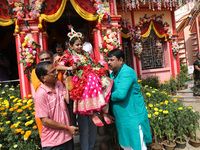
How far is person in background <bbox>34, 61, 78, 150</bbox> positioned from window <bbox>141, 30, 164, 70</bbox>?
748cm

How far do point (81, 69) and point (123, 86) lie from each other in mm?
596

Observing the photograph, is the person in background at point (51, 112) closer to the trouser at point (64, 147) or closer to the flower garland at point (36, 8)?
the trouser at point (64, 147)

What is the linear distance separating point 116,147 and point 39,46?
3.83m

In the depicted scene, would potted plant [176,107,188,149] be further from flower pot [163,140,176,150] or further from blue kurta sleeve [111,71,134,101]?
blue kurta sleeve [111,71,134,101]

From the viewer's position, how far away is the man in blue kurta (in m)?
1.76

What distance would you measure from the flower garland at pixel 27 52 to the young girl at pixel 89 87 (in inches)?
123

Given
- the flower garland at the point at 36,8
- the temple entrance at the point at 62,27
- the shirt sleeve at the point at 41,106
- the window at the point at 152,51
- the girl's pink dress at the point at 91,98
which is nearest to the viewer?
the shirt sleeve at the point at 41,106

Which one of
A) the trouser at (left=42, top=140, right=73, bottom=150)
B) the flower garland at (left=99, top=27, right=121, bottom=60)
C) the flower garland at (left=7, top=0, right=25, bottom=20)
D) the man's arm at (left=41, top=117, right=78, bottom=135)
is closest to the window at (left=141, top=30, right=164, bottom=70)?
the flower garland at (left=99, top=27, right=121, bottom=60)

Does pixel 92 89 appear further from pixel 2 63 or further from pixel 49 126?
pixel 2 63

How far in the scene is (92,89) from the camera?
1.71m

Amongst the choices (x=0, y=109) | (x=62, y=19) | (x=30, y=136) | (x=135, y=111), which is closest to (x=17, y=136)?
(x=30, y=136)

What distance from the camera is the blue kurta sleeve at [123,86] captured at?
5.63ft

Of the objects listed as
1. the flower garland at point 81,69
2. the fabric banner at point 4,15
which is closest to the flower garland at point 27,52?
the fabric banner at point 4,15

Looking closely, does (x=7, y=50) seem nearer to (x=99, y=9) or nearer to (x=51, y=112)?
(x=99, y=9)
